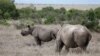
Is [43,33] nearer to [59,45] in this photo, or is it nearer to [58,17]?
[59,45]

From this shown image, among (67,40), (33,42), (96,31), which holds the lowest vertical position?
(96,31)

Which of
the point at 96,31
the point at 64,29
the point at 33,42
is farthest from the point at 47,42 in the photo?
the point at 96,31

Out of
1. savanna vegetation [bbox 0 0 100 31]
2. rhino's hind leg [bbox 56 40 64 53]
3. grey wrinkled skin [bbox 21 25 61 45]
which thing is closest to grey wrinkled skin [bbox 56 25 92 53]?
rhino's hind leg [bbox 56 40 64 53]

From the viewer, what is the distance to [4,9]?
2409 inches

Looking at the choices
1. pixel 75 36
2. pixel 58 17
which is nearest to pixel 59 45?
pixel 75 36

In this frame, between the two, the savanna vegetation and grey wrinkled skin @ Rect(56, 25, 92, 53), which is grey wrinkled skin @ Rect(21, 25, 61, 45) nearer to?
grey wrinkled skin @ Rect(56, 25, 92, 53)

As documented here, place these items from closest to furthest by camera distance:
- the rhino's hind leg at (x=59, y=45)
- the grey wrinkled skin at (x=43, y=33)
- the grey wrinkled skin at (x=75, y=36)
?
the grey wrinkled skin at (x=75, y=36) < the rhino's hind leg at (x=59, y=45) < the grey wrinkled skin at (x=43, y=33)

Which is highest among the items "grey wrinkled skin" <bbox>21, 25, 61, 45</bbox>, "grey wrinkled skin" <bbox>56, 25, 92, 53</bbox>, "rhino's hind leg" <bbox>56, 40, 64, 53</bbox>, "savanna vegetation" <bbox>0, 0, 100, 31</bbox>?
"grey wrinkled skin" <bbox>56, 25, 92, 53</bbox>

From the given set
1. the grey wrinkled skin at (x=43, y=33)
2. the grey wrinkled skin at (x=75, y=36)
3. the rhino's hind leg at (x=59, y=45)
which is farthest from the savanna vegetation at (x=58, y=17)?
the grey wrinkled skin at (x=75, y=36)

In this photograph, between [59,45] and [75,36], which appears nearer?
[75,36]

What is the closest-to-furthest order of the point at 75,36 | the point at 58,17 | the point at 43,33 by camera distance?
1. the point at 75,36
2. the point at 43,33
3. the point at 58,17

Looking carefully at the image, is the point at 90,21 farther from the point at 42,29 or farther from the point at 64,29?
the point at 64,29

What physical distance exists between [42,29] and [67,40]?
5315 millimetres

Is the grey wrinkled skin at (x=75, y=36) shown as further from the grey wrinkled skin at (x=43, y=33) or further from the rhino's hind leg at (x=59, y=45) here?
the grey wrinkled skin at (x=43, y=33)
